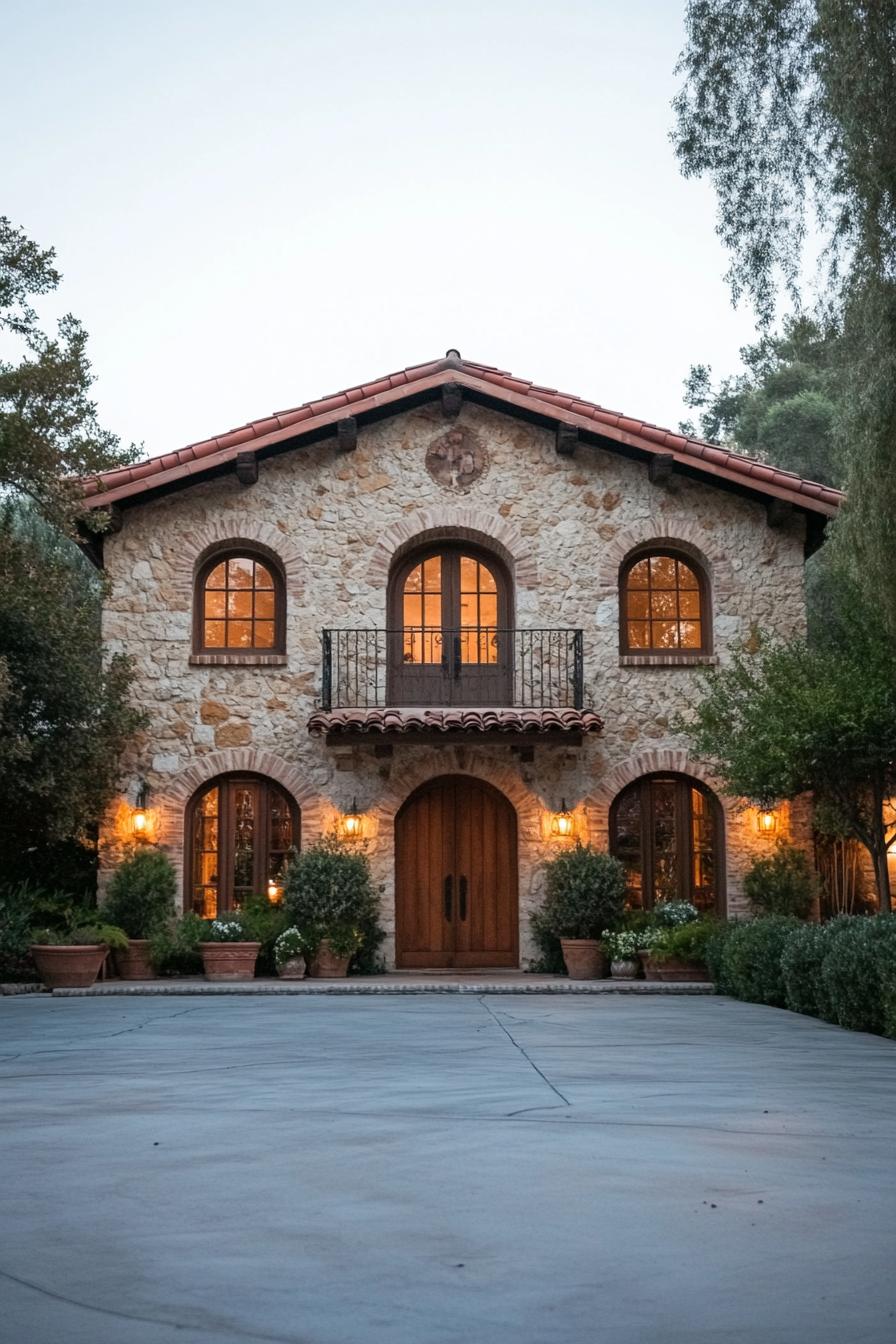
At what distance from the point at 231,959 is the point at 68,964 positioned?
1876mm

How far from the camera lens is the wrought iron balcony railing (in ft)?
57.1

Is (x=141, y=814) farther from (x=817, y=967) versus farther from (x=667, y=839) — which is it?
(x=817, y=967)

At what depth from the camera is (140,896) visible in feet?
54.3

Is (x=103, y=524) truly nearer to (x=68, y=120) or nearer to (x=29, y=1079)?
(x=68, y=120)

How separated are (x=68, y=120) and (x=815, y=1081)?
12.4m

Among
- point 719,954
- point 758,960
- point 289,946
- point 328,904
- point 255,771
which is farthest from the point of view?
point 255,771

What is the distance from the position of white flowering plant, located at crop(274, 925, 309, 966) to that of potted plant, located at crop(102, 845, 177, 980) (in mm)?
1516

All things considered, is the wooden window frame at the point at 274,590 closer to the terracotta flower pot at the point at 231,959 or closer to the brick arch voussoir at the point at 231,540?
the brick arch voussoir at the point at 231,540

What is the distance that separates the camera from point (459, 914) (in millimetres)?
17609

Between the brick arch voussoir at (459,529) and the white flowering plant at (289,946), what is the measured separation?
14.2 feet

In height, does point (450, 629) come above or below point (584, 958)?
above

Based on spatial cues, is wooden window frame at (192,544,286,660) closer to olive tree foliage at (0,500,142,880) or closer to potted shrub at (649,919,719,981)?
olive tree foliage at (0,500,142,880)

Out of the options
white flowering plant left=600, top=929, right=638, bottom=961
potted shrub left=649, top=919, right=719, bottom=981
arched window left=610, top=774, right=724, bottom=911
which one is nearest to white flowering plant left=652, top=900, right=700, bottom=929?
white flowering plant left=600, top=929, right=638, bottom=961

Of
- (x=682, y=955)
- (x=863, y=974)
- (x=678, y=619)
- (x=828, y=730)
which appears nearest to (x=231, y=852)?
(x=682, y=955)
